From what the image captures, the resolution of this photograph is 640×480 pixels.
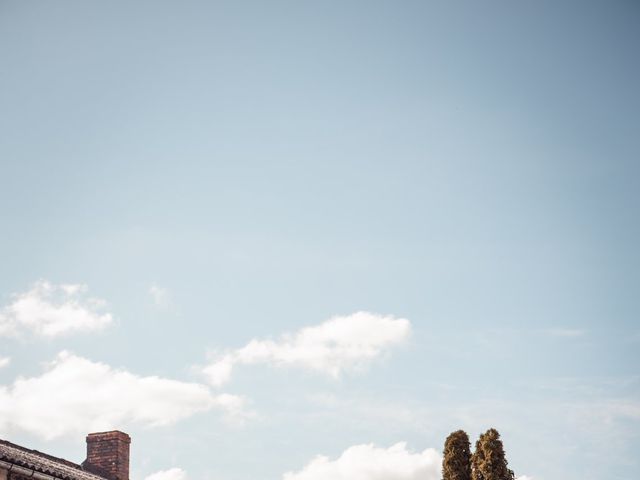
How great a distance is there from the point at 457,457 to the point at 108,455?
49.0ft

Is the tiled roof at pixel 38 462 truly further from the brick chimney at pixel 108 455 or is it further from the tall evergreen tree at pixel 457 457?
the tall evergreen tree at pixel 457 457

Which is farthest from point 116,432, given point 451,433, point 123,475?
point 451,433

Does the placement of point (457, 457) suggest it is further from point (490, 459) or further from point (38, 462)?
point (38, 462)

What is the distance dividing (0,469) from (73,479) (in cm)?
326

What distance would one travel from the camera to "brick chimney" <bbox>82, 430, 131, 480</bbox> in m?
25.1

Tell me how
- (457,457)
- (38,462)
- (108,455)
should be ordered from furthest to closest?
(457,457) → (108,455) → (38,462)

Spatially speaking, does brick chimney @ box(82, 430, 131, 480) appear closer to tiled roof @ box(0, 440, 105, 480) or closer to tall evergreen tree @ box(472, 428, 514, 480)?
tiled roof @ box(0, 440, 105, 480)

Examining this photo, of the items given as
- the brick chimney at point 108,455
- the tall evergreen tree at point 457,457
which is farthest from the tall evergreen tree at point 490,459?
the brick chimney at point 108,455

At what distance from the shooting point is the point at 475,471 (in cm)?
2642

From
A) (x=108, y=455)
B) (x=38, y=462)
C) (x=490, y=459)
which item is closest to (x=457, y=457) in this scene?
(x=490, y=459)

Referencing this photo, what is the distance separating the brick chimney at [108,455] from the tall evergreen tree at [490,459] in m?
14.8

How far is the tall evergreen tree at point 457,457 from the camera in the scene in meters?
27.1

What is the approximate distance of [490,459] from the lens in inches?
1009

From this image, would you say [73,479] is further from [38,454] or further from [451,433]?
[451,433]
